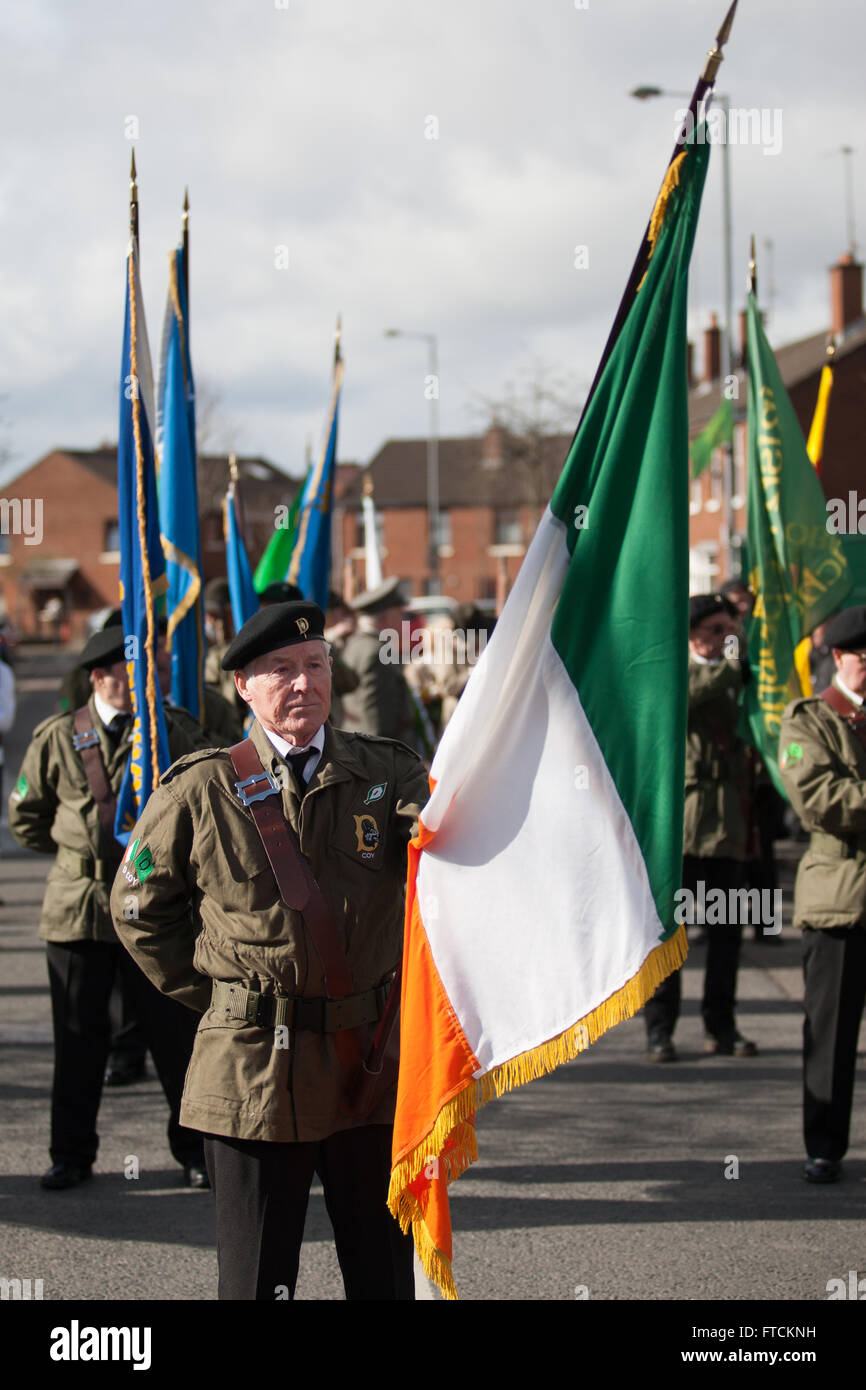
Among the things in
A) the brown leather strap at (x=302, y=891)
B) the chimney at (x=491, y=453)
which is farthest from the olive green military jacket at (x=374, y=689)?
the chimney at (x=491, y=453)

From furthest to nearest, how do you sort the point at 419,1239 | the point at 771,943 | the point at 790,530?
the point at 771,943, the point at 790,530, the point at 419,1239

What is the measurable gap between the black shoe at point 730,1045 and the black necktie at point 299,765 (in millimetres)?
4479

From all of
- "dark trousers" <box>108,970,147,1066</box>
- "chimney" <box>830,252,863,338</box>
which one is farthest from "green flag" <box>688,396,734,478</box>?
"chimney" <box>830,252,863,338</box>

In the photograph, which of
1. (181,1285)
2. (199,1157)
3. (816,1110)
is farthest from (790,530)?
(181,1285)

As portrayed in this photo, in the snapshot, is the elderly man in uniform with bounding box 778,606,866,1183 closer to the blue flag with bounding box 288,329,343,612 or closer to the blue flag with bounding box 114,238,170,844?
the blue flag with bounding box 114,238,170,844

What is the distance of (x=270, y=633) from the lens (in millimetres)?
3598

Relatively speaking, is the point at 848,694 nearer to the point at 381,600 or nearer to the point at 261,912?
the point at 261,912

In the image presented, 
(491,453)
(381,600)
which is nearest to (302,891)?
(381,600)

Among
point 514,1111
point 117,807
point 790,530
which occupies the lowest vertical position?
point 514,1111

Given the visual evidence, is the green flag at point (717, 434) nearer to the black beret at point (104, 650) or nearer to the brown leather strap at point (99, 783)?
the black beret at point (104, 650)

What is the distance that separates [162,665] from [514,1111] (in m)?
2.56

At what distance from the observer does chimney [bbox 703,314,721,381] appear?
171ft
